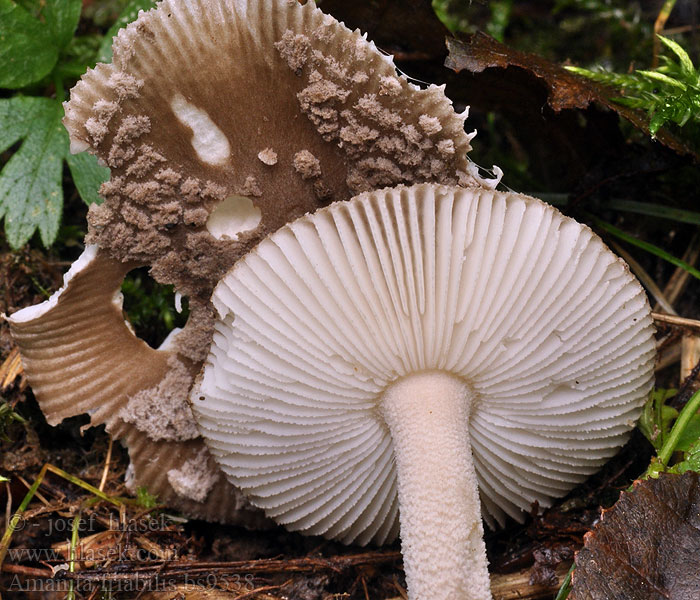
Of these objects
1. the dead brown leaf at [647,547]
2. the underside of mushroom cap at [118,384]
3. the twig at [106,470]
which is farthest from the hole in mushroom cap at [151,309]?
the dead brown leaf at [647,547]

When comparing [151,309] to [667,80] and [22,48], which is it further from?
[667,80]

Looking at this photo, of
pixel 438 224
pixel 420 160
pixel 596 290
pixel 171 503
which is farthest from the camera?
pixel 171 503

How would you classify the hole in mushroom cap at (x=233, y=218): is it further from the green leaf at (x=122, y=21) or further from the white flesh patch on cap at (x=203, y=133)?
the green leaf at (x=122, y=21)

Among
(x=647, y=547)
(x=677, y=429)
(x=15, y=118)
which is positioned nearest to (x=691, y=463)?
(x=677, y=429)

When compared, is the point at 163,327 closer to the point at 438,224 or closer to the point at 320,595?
the point at 320,595

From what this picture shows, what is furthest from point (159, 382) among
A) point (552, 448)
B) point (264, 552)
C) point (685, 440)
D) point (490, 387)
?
point (685, 440)
